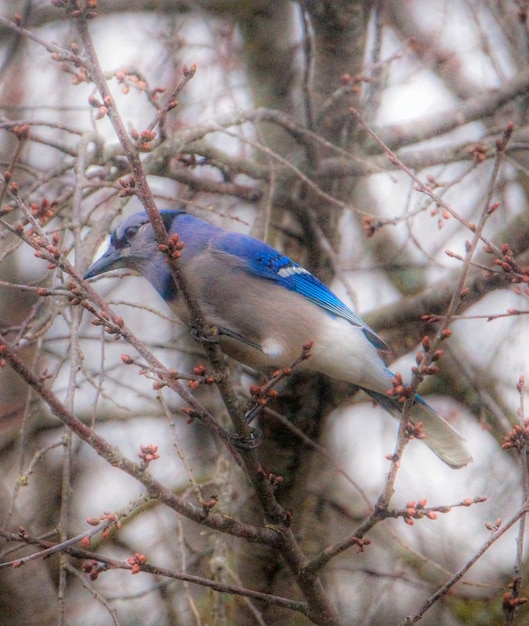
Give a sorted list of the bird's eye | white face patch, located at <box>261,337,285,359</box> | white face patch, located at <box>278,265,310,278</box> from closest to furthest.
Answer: white face patch, located at <box>261,337,285,359</box>
the bird's eye
white face patch, located at <box>278,265,310,278</box>

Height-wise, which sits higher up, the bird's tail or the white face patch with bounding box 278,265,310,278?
the white face patch with bounding box 278,265,310,278

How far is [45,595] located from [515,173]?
412 centimetres

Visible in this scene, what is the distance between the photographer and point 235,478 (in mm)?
4938

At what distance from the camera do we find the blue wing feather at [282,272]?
385 cm

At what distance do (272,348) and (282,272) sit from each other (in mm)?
527

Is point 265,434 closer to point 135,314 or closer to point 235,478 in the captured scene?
point 235,478

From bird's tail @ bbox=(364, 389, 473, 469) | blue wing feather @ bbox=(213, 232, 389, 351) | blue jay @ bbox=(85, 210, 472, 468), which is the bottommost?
bird's tail @ bbox=(364, 389, 473, 469)

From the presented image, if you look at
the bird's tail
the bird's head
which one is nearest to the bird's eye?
the bird's head

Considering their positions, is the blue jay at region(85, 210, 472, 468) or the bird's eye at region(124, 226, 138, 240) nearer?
the blue jay at region(85, 210, 472, 468)

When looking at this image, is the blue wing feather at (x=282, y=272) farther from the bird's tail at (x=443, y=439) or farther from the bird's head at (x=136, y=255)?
the bird's tail at (x=443, y=439)

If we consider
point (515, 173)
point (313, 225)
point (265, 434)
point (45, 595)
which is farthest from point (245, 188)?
point (45, 595)

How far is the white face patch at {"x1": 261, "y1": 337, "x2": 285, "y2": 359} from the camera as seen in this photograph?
11.8 ft

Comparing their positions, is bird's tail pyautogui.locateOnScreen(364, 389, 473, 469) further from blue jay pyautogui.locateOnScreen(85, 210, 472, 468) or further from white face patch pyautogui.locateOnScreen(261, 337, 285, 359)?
white face patch pyautogui.locateOnScreen(261, 337, 285, 359)

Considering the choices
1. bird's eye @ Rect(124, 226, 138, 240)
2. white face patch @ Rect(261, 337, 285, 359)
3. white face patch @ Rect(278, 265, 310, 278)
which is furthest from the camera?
white face patch @ Rect(278, 265, 310, 278)
